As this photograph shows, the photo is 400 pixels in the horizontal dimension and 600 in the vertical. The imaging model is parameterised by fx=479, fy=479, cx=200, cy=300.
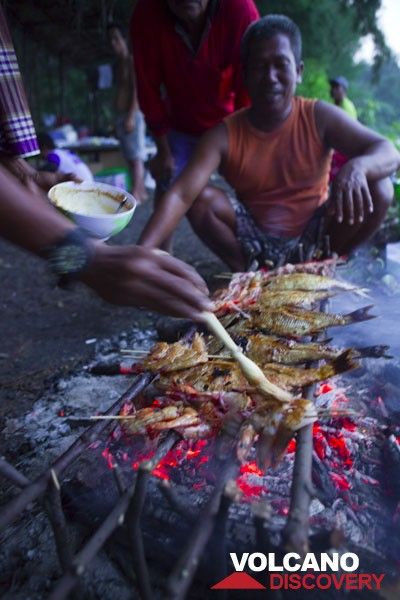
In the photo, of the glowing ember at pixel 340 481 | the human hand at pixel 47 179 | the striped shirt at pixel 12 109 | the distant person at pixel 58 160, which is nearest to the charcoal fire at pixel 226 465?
the glowing ember at pixel 340 481

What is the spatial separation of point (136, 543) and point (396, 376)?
6.88 feet

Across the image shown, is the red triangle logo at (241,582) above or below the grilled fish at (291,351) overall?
below

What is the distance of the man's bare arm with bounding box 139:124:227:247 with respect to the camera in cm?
404

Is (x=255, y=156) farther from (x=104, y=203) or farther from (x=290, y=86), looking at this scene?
(x=104, y=203)

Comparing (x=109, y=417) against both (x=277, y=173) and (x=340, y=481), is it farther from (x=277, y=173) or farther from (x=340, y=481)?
(x=277, y=173)

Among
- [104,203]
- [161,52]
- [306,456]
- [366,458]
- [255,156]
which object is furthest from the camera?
[161,52]

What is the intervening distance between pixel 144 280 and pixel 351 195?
2608 millimetres

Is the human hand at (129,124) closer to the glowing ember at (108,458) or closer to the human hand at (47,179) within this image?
the human hand at (47,179)

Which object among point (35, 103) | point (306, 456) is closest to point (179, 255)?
point (306, 456)

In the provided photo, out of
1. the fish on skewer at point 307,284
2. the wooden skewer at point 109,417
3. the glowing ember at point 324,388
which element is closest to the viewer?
the wooden skewer at point 109,417

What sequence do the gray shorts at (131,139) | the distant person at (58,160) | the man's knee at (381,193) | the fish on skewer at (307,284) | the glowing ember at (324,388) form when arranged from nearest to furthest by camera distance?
the glowing ember at (324,388), the fish on skewer at (307,284), the man's knee at (381,193), the distant person at (58,160), the gray shorts at (131,139)

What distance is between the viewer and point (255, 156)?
14.6ft

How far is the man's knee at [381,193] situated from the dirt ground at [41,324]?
202 centimetres

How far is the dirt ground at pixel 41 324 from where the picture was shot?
381cm
